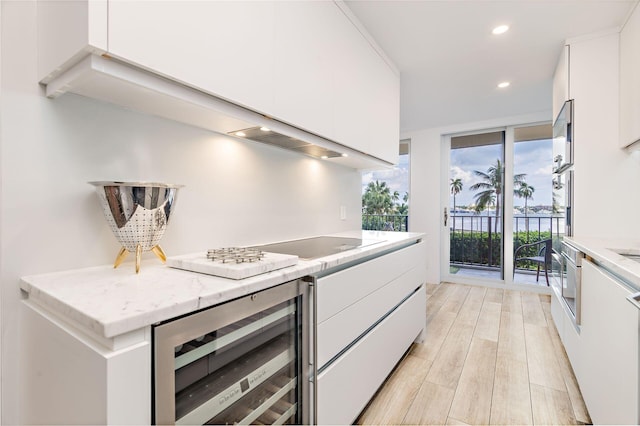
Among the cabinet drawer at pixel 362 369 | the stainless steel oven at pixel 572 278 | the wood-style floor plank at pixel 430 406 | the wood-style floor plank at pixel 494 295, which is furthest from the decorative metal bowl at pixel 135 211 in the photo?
the wood-style floor plank at pixel 494 295

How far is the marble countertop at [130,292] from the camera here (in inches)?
24.2

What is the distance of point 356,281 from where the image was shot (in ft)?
4.72

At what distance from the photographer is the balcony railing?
16.2ft

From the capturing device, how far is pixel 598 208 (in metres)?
2.26

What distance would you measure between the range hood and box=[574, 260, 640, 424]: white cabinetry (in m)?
1.51

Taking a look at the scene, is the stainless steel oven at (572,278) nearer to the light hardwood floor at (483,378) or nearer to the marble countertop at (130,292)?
the light hardwood floor at (483,378)

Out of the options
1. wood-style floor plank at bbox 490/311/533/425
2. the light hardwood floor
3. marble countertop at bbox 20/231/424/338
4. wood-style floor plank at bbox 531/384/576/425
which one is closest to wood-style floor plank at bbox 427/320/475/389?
the light hardwood floor

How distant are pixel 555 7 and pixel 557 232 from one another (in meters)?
1.82

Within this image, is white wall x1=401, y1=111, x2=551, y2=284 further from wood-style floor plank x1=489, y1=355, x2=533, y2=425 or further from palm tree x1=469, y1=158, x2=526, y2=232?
wood-style floor plank x1=489, y1=355, x2=533, y2=425

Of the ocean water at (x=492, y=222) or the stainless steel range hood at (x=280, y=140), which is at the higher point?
the stainless steel range hood at (x=280, y=140)

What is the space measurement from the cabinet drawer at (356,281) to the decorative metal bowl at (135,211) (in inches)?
24.4

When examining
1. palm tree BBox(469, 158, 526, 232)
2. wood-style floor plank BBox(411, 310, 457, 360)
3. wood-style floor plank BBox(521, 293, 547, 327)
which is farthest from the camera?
palm tree BBox(469, 158, 526, 232)

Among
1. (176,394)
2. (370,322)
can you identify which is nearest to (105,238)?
(176,394)

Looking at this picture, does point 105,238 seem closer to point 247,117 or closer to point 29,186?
point 29,186
